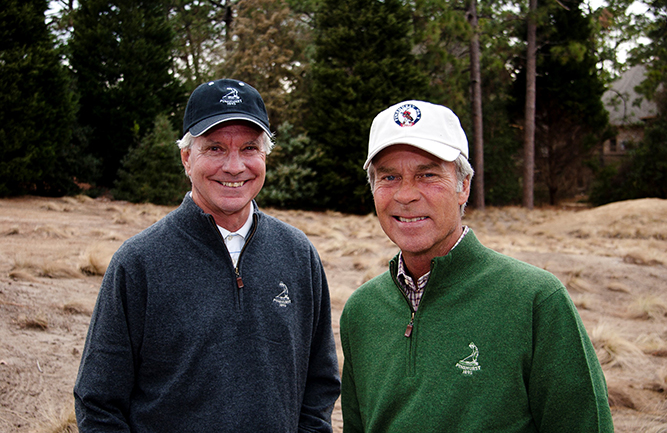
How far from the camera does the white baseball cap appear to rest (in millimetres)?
1972

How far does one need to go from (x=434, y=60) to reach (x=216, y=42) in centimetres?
1226

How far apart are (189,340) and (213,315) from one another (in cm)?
13

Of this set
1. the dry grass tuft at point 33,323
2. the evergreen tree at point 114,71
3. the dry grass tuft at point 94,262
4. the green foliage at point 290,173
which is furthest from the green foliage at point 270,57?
the dry grass tuft at point 33,323

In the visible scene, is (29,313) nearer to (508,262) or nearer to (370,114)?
(508,262)

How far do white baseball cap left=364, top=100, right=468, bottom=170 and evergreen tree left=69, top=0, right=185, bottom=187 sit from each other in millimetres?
16540

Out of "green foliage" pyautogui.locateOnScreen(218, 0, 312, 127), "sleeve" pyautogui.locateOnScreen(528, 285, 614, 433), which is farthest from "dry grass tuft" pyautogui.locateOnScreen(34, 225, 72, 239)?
"green foliage" pyautogui.locateOnScreen(218, 0, 312, 127)

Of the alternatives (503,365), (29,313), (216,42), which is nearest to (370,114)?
(216,42)

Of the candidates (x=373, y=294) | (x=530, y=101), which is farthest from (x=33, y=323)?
(x=530, y=101)

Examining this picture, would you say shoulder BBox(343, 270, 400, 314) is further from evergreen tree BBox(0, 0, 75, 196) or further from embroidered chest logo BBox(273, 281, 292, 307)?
evergreen tree BBox(0, 0, 75, 196)

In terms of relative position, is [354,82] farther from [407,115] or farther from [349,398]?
[349,398]

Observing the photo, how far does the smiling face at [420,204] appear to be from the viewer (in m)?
2.05

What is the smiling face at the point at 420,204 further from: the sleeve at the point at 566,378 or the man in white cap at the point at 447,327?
the sleeve at the point at 566,378

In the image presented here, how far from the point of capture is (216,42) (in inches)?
1070

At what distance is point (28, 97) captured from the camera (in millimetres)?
13664
